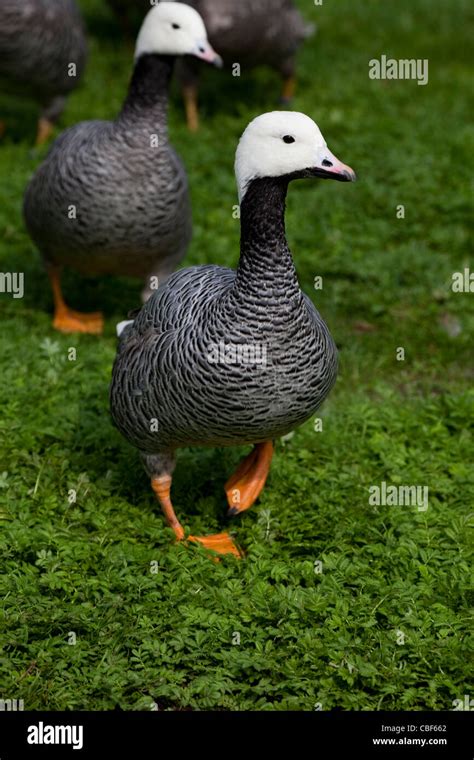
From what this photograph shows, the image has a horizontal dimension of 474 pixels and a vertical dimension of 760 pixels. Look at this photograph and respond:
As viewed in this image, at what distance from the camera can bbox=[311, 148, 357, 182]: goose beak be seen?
13.4ft

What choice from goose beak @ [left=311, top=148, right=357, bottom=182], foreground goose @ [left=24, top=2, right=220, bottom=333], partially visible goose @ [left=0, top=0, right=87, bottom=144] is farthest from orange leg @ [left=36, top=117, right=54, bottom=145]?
goose beak @ [left=311, top=148, right=357, bottom=182]

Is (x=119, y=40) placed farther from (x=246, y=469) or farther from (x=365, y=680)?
(x=365, y=680)

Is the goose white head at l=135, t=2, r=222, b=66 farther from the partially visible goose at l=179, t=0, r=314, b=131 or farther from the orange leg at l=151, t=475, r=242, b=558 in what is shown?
the partially visible goose at l=179, t=0, r=314, b=131

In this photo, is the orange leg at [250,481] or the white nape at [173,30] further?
the white nape at [173,30]

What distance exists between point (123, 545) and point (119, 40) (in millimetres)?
9344

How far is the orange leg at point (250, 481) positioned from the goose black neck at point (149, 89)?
2476mm

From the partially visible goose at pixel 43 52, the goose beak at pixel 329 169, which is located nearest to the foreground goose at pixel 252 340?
the goose beak at pixel 329 169

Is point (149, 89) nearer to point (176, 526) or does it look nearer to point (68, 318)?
point (68, 318)

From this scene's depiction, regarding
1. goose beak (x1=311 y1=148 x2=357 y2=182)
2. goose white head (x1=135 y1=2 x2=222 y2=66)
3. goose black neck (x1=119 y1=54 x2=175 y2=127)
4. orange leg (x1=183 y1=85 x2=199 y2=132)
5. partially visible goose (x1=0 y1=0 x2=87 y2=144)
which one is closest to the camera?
goose beak (x1=311 y1=148 x2=357 y2=182)

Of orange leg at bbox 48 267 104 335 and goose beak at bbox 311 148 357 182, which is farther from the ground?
orange leg at bbox 48 267 104 335

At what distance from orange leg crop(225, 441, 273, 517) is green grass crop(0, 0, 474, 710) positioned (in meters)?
0.15

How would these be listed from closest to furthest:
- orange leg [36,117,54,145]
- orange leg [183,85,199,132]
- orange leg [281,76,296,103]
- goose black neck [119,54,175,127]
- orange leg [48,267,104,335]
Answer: goose black neck [119,54,175,127] → orange leg [48,267,104,335] → orange leg [36,117,54,145] → orange leg [183,85,199,132] → orange leg [281,76,296,103]

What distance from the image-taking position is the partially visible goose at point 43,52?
29.9 ft

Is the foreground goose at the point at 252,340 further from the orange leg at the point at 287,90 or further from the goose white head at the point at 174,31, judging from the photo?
the orange leg at the point at 287,90
